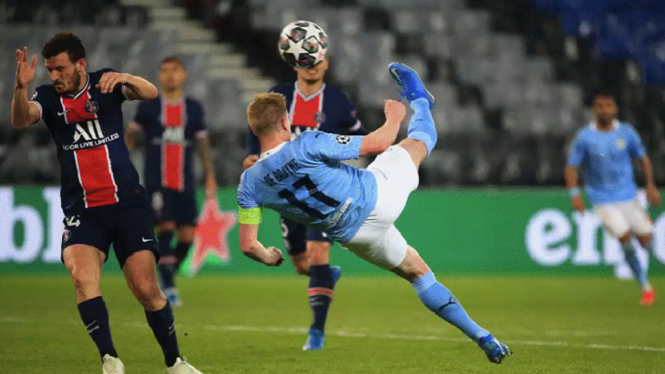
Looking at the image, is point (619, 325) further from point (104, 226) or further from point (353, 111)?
point (104, 226)

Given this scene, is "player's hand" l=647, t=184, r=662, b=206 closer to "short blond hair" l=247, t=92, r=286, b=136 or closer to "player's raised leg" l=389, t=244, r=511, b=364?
"player's raised leg" l=389, t=244, r=511, b=364

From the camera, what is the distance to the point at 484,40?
20.4 m

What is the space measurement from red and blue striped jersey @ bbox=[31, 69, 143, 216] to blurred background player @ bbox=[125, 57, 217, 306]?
198 inches

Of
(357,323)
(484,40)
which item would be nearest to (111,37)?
(484,40)

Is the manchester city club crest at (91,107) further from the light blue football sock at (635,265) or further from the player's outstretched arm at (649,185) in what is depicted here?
the player's outstretched arm at (649,185)

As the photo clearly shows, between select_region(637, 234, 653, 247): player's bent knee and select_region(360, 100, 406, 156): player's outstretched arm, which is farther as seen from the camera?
select_region(637, 234, 653, 247): player's bent knee

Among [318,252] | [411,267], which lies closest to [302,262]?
[318,252]

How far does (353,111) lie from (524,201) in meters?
7.84

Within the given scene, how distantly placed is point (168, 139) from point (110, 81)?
551 cm

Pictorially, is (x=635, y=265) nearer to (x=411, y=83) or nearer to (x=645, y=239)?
(x=645, y=239)

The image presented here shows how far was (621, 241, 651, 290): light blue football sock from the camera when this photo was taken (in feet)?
41.7

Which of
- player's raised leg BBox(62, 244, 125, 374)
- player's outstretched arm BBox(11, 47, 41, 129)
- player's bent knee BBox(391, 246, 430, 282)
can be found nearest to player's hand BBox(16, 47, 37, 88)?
player's outstretched arm BBox(11, 47, 41, 129)

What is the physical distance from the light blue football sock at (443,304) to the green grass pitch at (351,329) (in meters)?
0.56

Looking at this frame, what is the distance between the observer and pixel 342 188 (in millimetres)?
6465
